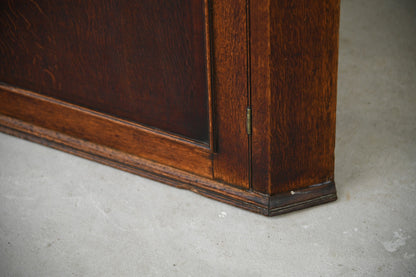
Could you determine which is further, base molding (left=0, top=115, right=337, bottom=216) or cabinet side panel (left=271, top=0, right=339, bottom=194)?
base molding (left=0, top=115, right=337, bottom=216)

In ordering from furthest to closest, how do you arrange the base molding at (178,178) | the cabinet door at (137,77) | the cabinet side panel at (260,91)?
the base molding at (178,178) < the cabinet door at (137,77) < the cabinet side panel at (260,91)

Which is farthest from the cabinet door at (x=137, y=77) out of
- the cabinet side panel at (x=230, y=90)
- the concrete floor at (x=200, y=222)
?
the concrete floor at (x=200, y=222)

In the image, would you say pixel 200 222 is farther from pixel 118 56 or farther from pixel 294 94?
pixel 118 56

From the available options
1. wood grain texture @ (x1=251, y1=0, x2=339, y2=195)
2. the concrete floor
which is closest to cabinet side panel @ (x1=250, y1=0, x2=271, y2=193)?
wood grain texture @ (x1=251, y1=0, x2=339, y2=195)

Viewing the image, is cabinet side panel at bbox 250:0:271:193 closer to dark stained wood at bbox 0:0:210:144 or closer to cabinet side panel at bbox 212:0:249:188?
cabinet side panel at bbox 212:0:249:188

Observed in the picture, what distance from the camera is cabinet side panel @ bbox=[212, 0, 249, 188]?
4.81 ft

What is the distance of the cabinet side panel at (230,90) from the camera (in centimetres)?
146

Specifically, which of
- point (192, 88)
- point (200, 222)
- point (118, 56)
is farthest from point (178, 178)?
point (118, 56)

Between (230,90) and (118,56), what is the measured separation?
45 centimetres

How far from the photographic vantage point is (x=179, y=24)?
1583mm

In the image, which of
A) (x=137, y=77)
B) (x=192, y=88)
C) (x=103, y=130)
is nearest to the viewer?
(x=192, y=88)

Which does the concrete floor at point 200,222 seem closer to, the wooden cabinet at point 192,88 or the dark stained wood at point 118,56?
the wooden cabinet at point 192,88

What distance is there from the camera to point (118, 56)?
178cm

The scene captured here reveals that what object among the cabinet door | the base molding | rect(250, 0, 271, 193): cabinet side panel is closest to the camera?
rect(250, 0, 271, 193): cabinet side panel
